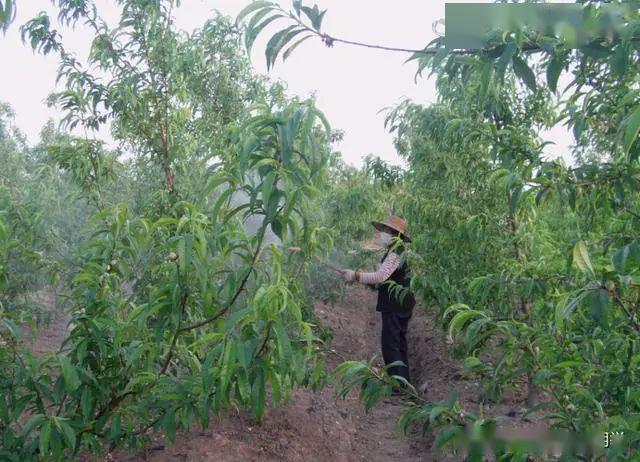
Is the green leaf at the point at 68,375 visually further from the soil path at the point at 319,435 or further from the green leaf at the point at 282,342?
the soil path at the point at 319,435

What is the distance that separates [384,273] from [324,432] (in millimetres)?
1799

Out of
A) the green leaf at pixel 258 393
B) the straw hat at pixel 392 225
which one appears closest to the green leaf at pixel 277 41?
the green leaf at pixel 258 393

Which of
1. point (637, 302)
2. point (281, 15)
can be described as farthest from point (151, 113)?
point (637, 302)

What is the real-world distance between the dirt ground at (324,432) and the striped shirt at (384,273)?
115 centimetres

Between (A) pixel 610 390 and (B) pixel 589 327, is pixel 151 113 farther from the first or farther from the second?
(A) pixel 610 390

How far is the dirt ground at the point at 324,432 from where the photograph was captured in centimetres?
391

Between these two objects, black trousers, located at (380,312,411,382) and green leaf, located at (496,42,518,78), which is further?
black trousers, located at (380,312,411,382)

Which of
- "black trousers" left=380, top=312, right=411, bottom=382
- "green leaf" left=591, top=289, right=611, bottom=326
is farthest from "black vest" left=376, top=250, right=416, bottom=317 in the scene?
"green leaf" left=591, top=289, right=611, bottom=326

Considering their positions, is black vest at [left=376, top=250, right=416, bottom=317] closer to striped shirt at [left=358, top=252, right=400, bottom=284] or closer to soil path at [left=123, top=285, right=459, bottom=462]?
striped shirt at [left=358, top=252, right=400, bottom=284]

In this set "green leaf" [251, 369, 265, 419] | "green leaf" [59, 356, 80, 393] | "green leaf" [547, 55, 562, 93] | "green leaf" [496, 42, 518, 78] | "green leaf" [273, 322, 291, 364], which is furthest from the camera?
"green leaf" [59, 356, 80, 393]

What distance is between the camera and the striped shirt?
590 cm

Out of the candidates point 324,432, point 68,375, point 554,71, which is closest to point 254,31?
point 554,71

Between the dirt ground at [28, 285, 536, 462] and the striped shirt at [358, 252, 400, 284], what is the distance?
115 cm

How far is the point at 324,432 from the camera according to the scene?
4.74 m
